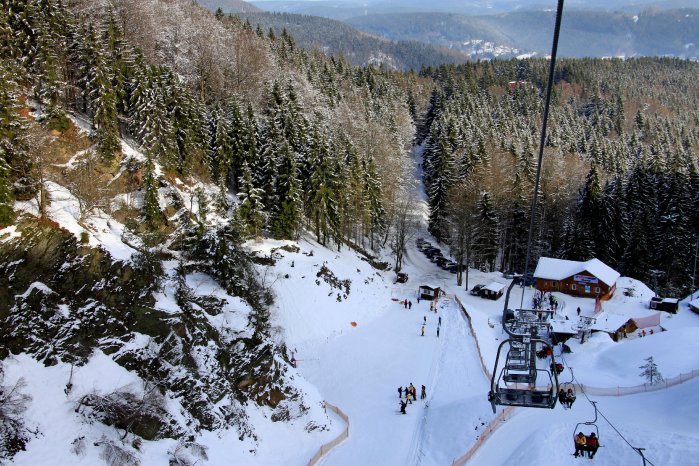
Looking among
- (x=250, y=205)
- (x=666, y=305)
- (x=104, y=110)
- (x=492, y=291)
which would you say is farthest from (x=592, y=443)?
(x=104, y=110)

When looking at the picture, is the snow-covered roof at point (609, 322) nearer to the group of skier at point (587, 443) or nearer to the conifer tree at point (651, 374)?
the conifer tree at point (651, 374)

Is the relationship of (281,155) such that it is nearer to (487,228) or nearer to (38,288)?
(487,228)

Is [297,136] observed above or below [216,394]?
above

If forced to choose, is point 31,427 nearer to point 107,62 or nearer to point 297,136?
point 107,62

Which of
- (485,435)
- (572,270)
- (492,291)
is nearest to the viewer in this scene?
(485,435)

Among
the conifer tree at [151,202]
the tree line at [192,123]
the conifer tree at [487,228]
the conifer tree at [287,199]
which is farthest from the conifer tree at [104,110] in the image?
the conifer tree at [487,228]

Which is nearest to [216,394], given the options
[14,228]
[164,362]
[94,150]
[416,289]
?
[164,362]
